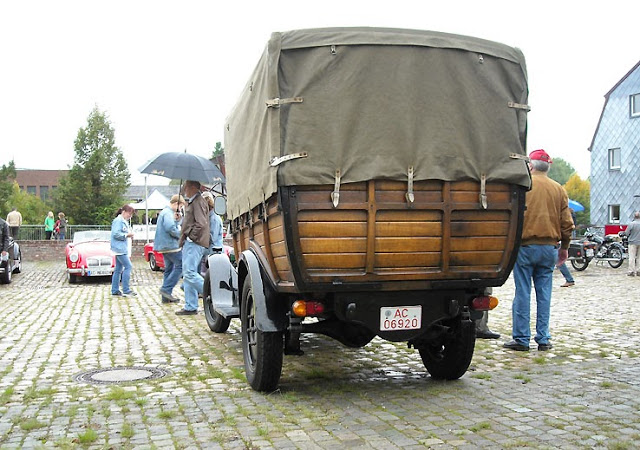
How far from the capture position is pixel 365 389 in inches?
237

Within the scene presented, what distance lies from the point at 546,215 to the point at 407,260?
2910mm

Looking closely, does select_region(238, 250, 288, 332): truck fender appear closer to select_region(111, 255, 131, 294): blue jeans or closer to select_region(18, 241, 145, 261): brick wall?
select_region(111, 255, 131, 294): blue jeans

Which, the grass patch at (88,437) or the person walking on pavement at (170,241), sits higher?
the person walking on pavement at (170,241)

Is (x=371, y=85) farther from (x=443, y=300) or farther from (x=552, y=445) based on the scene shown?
(x=552, y=445)

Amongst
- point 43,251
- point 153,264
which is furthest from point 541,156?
point 43,251

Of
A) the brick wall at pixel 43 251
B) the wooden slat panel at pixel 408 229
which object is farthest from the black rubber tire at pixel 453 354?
the brick wall at pixel 43 251

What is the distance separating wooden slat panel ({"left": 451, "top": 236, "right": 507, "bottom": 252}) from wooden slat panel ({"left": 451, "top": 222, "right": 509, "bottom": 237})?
0.03 m

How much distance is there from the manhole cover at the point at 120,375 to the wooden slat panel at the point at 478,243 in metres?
3.06

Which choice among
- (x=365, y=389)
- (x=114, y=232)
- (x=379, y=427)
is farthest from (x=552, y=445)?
(x=114, y=232)

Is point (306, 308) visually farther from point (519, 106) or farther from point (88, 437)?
point (519, 106)

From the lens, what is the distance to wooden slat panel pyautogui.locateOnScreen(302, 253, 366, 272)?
5.14m

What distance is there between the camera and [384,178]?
5242mm

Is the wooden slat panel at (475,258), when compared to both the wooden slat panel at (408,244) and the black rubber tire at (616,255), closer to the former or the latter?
the wooden slat panel at (408,244)

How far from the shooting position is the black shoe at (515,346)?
25.5ft
